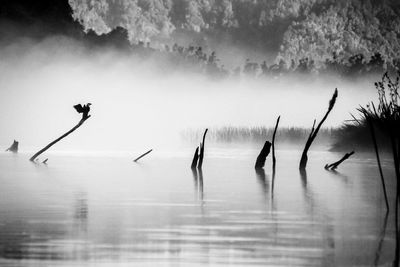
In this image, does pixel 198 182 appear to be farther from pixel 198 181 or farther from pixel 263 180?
pixel 263 180

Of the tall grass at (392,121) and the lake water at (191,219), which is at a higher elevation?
the tall grass at (392,121)

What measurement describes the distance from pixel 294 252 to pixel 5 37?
208 ft

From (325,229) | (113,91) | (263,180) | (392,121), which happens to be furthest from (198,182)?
(113,91)

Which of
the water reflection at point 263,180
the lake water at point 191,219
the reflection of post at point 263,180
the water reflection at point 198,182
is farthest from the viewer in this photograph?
Answer: the reflection of post at point 263,180

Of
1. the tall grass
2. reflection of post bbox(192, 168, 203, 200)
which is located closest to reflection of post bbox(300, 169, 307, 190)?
the tall grass

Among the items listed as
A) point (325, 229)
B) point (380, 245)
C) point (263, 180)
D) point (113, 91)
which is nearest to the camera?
point (380, 245)

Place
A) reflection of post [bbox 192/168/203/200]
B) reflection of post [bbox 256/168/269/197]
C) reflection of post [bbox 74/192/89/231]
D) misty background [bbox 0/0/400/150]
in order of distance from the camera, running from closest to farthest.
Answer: reflection of post [bbox 74/192/89/231] < reflection of post [bbox 192/168/203/200] < reflection of post [bbox 256/168/269/197] < misty background [bbox 0/0/400/150]

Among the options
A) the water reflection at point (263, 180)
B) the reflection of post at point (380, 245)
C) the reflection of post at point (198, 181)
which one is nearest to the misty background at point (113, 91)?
the water reflection at point (263, 180)

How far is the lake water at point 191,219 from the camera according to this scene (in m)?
10.7

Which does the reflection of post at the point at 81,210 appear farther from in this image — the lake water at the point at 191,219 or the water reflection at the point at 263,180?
the water reflection at the point at 263,180

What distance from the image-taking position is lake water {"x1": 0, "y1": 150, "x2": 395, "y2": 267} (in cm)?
1067

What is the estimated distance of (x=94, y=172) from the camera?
27891mm

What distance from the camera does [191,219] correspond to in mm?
14703

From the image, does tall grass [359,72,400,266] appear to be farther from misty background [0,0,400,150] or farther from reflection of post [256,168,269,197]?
misty background [0,0,400,150]
